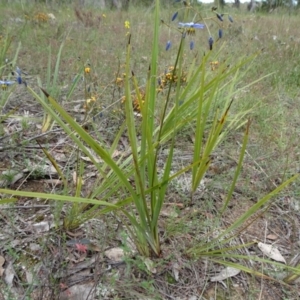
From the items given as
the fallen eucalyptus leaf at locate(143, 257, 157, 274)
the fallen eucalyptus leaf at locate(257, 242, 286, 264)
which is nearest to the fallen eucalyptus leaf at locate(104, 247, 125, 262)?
the fallen eucalyptus leaf at locate(143, 257, 157, 274)

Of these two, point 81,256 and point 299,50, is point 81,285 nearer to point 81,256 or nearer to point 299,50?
point 81,256

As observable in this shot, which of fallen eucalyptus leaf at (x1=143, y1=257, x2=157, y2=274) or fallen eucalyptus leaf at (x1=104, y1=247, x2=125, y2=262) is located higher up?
fallen eucalyptus leaf at (x1=143, y1=257, x2=157, y2=274)

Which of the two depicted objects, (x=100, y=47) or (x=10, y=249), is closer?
(x=10, y=249)

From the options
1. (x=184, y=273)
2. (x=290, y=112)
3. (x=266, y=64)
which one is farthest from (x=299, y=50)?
(x=184, y=273)

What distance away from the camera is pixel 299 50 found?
10.9 feet

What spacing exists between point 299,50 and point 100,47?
1956 mm

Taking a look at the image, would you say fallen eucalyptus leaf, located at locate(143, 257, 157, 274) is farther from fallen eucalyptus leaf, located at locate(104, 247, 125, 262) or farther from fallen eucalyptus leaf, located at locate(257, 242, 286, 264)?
fallen eucalyptus leaf, located at locate(257, 242, 286, 264)

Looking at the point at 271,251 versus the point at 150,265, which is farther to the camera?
the point at 271,251

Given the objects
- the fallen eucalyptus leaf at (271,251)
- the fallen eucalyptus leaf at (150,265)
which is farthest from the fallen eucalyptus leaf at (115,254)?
the fallen eucalyptus leaf at (271,251)

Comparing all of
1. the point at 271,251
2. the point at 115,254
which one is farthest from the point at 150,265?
the point at 271,251

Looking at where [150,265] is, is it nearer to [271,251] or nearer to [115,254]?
[115,254]

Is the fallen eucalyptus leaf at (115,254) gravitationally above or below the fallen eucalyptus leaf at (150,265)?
below

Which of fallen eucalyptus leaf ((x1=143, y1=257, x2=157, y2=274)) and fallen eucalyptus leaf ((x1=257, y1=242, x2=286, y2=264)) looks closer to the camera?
fallen eucalyptus leaf ((x1=143, y1=257, x2=157, y2=274))

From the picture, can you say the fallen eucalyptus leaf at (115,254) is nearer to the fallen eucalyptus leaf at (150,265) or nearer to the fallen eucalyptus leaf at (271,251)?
the fallen eucalyptus leaf at (150,265)
